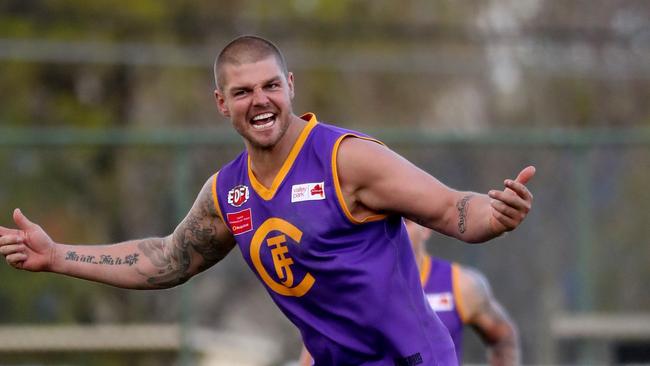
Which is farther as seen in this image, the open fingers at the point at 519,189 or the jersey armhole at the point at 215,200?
the jersey armhole at the point at 215,200

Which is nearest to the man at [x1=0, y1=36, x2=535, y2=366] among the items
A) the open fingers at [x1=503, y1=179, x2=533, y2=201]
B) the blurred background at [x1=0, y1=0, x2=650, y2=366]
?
the open fingers at [x1=503, y1=179, x2=533, y2=201]

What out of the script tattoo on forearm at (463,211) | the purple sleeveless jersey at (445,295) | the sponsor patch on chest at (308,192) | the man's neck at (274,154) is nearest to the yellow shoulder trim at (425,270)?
the purple sleeveless jersey at (445,295)

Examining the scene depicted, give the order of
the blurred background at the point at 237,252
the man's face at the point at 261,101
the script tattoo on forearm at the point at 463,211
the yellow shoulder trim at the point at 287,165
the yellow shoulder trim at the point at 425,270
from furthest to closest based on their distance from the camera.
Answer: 1. the blurred background at the point at 237,252
2. the yellow shoulder trim at the point at 425,270
3. the yellow shoulder trim at the point at 287,165
4. the man's face at the point at 261,101
5. the script tattoo on forearm at the point at 463,211

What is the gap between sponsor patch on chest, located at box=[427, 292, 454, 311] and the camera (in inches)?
315

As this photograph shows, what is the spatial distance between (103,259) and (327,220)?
1.31 metres

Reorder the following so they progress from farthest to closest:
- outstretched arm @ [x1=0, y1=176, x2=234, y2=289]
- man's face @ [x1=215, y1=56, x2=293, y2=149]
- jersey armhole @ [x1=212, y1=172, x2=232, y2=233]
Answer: outstretched arm @ [x1=0, y1=176, x2=234, y2=289] → jersey armhole @ [x1=212, y1=172, x2=232, y2=233] → man's face @ [x1=215, y1=56, x2=293, y2=149]

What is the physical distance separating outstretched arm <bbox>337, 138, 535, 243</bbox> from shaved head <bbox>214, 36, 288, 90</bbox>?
1.58 ft

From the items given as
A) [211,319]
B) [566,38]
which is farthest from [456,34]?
[211,319]

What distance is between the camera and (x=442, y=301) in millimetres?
8039

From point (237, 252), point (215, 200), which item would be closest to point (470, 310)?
point (215, 200)

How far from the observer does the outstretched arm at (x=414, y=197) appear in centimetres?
505

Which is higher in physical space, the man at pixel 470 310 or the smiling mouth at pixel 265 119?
the smiling mouth at pixel 265 119

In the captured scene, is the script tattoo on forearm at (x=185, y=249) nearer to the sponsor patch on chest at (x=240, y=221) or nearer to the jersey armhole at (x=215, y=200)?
the jersey armhole at (x=215, y=200)

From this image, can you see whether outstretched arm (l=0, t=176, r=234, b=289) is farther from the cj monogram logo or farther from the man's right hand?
the cj monogram logo
